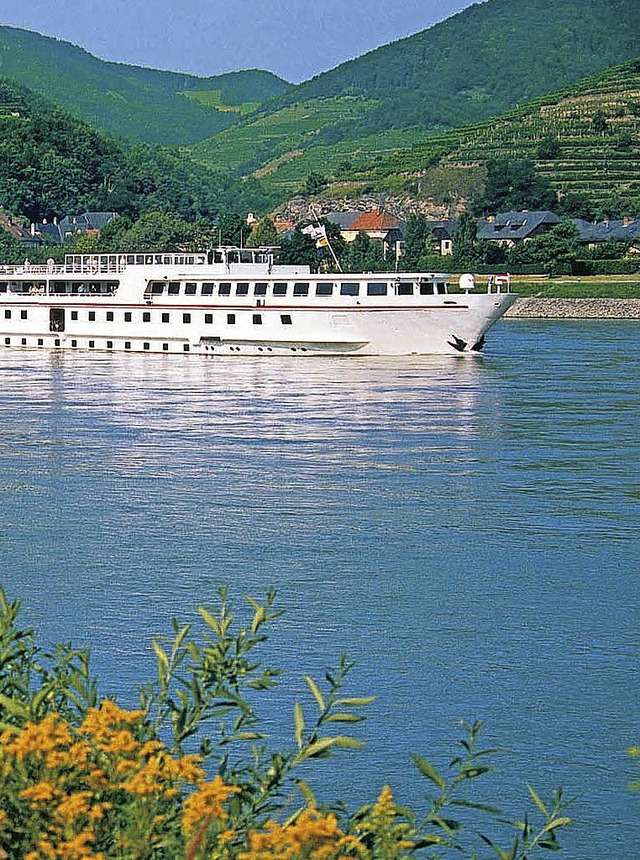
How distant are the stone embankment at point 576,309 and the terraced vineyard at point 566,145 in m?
28.2

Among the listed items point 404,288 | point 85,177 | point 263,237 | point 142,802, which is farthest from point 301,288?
point 85,177

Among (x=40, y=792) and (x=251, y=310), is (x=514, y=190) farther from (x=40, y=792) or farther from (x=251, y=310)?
(x=40, y=792)

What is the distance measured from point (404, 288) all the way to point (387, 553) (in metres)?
22.1

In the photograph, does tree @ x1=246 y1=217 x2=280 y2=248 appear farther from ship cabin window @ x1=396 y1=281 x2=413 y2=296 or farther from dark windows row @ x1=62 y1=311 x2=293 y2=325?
ship cabin window @ x1=396 y1=281 x2=413 y2=296

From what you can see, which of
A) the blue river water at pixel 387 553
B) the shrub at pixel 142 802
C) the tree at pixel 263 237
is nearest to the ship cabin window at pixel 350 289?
the blue river water at pixel 387 553

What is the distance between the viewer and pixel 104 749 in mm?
3855

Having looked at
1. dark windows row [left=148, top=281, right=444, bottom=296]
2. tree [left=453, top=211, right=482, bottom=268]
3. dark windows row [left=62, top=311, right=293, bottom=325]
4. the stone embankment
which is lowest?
the stone embankment

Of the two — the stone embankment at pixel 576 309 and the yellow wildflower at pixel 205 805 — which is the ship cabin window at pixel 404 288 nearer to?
the stone embankment at pixel 576 309

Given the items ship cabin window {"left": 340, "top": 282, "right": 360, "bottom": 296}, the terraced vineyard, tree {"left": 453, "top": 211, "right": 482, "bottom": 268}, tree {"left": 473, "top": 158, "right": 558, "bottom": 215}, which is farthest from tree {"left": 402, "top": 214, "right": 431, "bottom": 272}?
ship cabin window {"left": 340, "top": 282, "right": 360, "bottom": 296}

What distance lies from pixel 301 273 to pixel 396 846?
31742 mm

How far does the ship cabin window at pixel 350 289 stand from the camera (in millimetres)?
34000

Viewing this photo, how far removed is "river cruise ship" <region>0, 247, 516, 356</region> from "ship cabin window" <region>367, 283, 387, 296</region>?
0.02 m

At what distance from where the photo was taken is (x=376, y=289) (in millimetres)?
33938

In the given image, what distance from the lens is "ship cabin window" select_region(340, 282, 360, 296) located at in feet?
112
